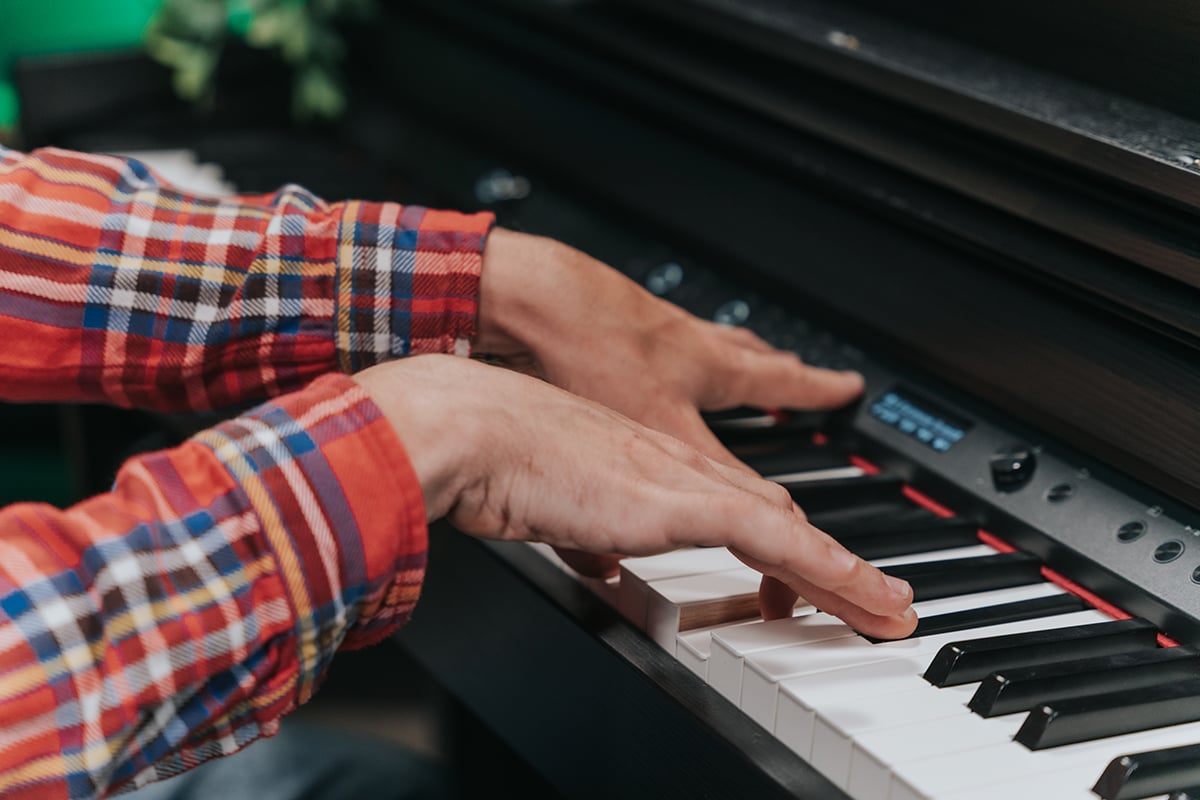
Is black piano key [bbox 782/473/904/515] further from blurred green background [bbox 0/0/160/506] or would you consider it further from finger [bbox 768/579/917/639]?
blurred green background [bbox 0/0/160/506]

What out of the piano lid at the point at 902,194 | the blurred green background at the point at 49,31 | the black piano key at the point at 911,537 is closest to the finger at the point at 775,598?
the black piano key at the point at 911,537

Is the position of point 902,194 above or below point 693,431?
above

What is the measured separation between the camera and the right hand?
0.86 metres

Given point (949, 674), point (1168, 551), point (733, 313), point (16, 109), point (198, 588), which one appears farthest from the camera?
point (16, 109)

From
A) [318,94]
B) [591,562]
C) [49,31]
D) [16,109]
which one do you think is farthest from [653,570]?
[49,31]

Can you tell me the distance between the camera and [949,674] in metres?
0.91

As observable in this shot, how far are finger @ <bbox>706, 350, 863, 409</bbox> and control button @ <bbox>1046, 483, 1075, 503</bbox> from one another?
0.75ft

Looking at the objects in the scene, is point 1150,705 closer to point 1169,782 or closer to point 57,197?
point 1169,782

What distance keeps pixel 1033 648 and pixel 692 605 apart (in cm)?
24

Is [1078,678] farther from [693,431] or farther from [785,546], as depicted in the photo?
[693,431]

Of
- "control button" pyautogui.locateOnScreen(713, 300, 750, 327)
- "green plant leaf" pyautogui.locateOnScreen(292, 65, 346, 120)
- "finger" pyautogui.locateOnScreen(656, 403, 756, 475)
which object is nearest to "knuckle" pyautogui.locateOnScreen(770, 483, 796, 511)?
"finger" pyautogui.locateOnScreen(656, 403, 756, 475)

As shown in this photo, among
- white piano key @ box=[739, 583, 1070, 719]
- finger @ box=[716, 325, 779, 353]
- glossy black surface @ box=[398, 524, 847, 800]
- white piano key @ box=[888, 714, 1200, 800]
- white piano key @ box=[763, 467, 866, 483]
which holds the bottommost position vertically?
glossy black surface @ box=[398, 524, 847, 800]

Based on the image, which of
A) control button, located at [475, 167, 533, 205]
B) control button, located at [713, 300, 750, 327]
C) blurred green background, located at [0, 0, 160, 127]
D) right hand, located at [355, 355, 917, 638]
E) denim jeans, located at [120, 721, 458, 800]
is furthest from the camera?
blurred green background, located at [0, 0, 160, 127]

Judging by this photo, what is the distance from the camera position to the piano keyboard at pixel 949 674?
83 centimetres
